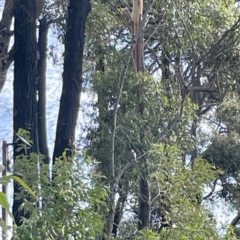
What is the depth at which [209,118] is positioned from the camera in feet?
49.0

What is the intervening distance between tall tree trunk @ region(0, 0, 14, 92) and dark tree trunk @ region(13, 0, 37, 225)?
0.94m

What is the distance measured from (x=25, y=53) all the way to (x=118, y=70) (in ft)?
5.02

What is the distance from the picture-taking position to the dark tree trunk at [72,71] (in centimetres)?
1066

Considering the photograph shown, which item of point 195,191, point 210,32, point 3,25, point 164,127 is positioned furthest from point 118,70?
point 195,191

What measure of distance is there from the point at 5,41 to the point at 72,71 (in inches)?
74.1

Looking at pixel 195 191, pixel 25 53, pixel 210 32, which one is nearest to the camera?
pixel 195 191

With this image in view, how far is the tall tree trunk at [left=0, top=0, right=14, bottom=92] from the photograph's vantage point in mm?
11703

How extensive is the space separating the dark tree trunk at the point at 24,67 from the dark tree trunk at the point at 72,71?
0.48 m

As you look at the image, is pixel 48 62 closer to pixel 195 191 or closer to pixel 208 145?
pixel 208 145

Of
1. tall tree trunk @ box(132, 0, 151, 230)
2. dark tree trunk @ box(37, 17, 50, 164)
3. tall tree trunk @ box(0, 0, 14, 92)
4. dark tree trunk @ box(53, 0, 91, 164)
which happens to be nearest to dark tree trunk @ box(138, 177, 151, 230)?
tall tree trunk @ box(132, 0, 151, 230)

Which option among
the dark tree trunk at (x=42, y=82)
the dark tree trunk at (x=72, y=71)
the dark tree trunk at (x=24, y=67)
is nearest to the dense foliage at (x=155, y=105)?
the dark tree trunk at (x=72, y=71)

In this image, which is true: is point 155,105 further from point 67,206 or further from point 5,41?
point 67,206

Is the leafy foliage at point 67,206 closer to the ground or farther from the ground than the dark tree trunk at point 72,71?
closer to the ground

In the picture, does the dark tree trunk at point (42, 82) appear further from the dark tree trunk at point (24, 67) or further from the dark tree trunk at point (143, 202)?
the dark tree trunk at point (143, 202)
